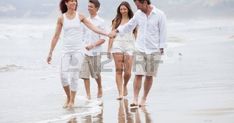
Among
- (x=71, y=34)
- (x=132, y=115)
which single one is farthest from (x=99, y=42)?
(x=132, y=115)

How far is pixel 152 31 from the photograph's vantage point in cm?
Result: 939

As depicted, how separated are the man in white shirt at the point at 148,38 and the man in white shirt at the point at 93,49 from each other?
1.11 meters

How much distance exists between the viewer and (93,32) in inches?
422

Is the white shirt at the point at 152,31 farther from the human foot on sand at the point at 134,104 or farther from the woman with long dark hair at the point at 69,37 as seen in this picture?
the woman with long dark hair at the point at 69,37

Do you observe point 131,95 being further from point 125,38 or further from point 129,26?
point 129,26

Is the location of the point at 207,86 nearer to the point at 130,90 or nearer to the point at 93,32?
the point at 130,90

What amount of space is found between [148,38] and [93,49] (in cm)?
163

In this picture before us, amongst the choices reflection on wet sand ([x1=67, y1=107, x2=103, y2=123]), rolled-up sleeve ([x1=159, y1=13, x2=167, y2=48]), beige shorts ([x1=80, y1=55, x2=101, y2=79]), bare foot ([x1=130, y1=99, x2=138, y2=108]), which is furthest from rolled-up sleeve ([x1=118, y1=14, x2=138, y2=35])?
reflection on wet sand ([x1=67, y1=107, x2=103, y2=123])

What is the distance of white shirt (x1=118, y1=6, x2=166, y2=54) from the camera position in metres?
9.37

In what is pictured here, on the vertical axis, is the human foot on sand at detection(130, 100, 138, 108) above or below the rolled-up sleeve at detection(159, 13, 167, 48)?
below

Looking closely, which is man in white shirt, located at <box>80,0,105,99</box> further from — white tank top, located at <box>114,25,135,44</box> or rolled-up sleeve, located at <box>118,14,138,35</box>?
rolled-up sleeve, located at <box>118,14,138,35</box>

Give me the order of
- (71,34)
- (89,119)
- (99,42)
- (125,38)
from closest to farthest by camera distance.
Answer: (89,119) → (71,34) → (99,42) → (125,38)

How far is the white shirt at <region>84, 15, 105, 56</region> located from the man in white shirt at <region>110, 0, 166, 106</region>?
111cm

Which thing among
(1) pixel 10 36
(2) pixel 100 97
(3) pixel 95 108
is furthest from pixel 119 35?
(1) pixel 10 36
